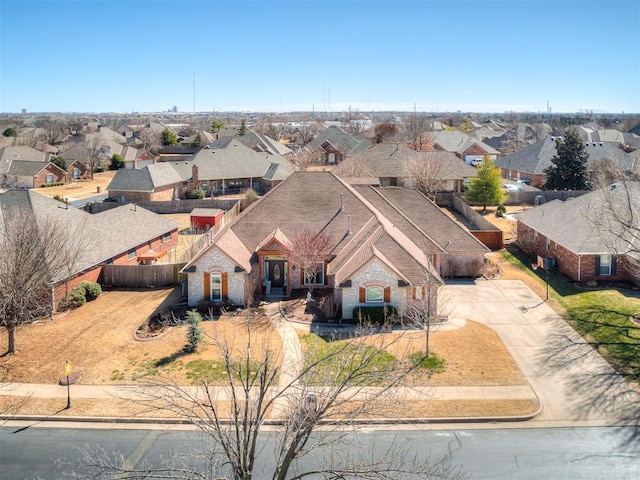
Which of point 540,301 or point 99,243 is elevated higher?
point 99,243

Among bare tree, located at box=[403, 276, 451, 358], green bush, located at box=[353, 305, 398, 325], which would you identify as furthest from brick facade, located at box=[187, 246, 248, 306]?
bare tree, located at box=[403, 276, 451, 358]

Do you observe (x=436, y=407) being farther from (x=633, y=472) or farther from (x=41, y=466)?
(x=41, y=466)

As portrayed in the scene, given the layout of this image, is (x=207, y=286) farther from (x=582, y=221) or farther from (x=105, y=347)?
(x=582, y=221)

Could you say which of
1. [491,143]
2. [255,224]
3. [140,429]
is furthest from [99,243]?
[491,143]

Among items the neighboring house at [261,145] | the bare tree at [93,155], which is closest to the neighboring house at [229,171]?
the neighboring house at [261,145]

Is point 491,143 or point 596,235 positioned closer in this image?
point 596,235

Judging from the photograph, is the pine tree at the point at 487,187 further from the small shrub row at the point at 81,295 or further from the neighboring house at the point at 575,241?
the small shrub row at the point at 81,295

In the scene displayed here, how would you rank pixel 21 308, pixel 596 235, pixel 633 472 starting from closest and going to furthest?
pixel 633 472
pixel 21 308
pixel 596 235

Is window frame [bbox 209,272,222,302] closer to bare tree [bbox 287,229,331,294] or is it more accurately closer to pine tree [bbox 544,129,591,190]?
bare tree [bbox 287,229,331,294]
